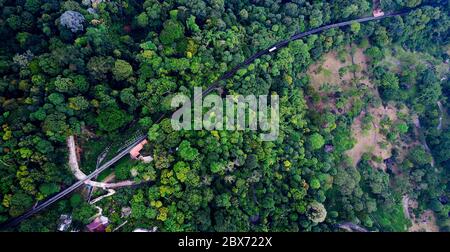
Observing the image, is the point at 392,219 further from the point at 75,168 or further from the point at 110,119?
the point at 75,168

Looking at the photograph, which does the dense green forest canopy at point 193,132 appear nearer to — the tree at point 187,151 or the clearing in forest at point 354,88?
the tree at point 187,151

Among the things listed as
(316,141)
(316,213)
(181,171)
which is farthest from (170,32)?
(316,213)

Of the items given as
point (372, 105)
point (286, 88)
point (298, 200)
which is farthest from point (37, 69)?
point (372, 105)

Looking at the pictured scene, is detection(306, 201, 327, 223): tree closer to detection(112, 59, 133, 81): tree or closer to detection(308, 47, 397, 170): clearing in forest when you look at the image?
detection(308, 47, 397, 170): clearing in forest

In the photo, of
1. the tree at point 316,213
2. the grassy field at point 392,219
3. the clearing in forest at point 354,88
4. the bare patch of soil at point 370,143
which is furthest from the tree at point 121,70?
the grassy field at point 392,219

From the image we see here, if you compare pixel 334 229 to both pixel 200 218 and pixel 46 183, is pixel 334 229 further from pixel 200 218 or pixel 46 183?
pixel 46 183

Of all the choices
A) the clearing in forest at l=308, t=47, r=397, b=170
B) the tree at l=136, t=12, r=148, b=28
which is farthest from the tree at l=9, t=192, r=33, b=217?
the clearing in forest at l=308, t=47, r=397, b=170

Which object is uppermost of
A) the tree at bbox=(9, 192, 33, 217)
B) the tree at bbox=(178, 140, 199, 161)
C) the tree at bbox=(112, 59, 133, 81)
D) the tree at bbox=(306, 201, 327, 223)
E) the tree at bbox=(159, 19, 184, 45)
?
the tree at bbox=(159, 19, 184, 45)

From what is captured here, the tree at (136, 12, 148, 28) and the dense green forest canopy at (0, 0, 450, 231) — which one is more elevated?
the tree at (136, 12, 148, 28)
